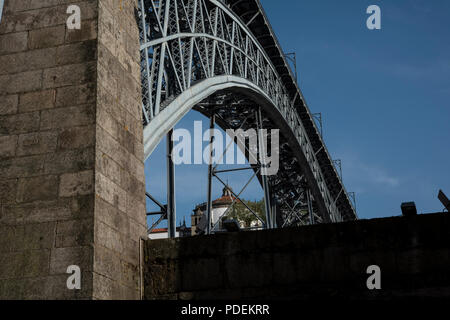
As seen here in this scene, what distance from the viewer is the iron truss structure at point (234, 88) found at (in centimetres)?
1616

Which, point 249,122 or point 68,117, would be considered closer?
point 68,117

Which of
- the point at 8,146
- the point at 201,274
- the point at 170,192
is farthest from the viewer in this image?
the point at 170,192

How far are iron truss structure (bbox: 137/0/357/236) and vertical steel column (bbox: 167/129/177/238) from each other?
0.11 feet

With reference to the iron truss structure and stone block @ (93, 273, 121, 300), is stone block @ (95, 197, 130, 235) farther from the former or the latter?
the iron truss structure

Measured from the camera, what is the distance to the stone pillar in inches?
266

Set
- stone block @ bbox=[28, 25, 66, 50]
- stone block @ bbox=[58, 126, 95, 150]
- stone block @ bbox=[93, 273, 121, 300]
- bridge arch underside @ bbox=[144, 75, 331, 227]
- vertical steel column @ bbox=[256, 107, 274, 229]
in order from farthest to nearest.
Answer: vertical steel column @ bbox=[256, 107, 274, 229] → bridge arch underside @ bbox=[144, 75, 331, 227] → stone block @ bbox=[28, 25, 66, 50] → stone block @ bbox=[58, 126, 95, 150] → stone block @ bbox=[93, 273, 121, 300]

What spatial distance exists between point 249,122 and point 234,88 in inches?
354

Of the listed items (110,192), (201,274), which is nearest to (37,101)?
(110,192)

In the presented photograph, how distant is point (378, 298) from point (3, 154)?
4956mm

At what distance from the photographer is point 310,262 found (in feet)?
23.9

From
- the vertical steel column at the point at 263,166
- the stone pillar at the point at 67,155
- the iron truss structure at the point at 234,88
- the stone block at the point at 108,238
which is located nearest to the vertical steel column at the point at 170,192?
the iron truss structure at the point at 234,88

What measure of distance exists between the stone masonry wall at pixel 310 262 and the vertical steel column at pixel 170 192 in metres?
7.58

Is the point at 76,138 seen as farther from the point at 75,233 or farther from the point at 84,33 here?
the point at 84,33

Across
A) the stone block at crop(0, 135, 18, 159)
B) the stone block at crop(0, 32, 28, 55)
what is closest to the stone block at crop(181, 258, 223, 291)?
the stone block at crop(0, 135, 18, 159)
